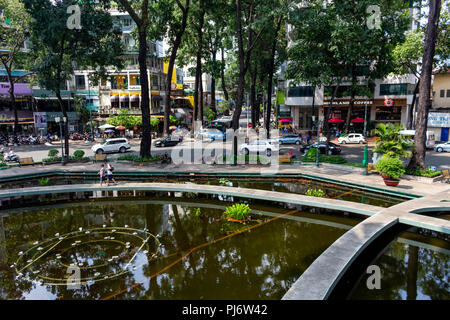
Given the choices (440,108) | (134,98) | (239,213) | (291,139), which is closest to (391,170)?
(239,213)

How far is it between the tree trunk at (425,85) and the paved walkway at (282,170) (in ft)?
6.07

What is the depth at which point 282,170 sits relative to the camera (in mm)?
24562

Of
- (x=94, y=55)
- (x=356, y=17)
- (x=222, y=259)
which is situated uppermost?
(x=356, y=17)

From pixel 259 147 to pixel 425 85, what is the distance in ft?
50.6

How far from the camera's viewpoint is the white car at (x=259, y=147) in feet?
108

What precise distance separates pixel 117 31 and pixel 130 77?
22.6m

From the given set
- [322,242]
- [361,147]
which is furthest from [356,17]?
[322,242]

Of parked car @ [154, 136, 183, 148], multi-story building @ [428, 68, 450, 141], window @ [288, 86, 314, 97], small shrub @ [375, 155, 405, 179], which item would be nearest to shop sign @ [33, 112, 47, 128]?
parked car @ [154, 136, 183, 148]

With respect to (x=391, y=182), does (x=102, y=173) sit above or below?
above

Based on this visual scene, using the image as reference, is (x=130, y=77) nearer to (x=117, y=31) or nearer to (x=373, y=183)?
(x=117, y=31)

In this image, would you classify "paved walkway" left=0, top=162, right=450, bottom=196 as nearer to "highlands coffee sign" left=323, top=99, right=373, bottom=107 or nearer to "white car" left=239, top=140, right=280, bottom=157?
"white car" left=239, top=140, right=280, bottom=157

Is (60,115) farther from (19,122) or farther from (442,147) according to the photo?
(442,147)

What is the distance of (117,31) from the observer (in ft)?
102
